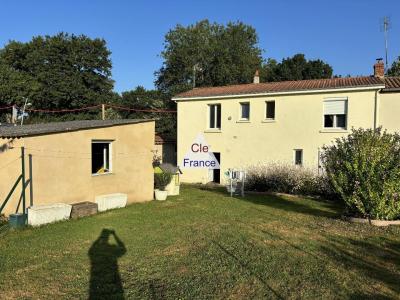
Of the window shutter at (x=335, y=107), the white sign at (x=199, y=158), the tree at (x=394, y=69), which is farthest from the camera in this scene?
the tree at (x=394, y=69)

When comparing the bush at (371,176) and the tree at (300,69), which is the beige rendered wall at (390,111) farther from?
the tree at (300,69)

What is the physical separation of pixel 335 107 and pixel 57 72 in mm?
33453

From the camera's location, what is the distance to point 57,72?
4528 centimetres

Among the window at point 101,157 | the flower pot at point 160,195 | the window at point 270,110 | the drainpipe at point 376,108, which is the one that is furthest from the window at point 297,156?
the window at point 101,157

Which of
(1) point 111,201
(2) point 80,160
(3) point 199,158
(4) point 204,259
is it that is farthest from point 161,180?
(4) point 204,259

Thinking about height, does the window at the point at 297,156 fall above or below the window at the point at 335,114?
below

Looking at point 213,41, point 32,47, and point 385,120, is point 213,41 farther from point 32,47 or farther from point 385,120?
point 385,120

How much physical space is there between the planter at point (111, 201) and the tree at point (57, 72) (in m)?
32.6

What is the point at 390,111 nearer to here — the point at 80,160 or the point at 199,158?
the point at 199,158

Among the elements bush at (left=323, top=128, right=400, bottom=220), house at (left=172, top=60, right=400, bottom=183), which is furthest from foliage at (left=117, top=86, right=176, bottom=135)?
bush at (left=323, top=128, right=400, bottom=220)

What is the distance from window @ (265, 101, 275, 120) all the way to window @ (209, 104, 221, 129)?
3.50m

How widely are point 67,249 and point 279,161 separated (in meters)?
17.0

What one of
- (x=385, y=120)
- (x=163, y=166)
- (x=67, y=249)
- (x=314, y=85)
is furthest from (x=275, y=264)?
(x=314, y=85)

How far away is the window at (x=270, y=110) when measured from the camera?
24.3 metres
